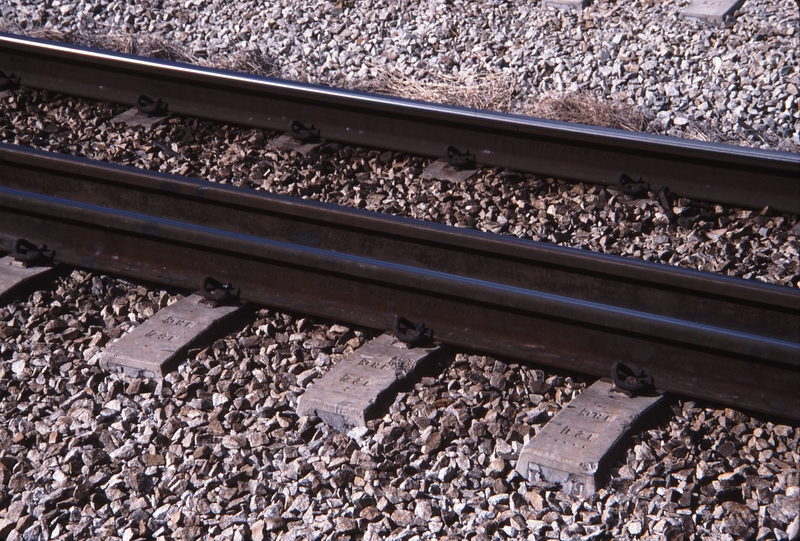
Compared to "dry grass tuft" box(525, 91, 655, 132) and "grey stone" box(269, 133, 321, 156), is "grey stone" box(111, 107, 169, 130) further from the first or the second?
"dry grass tuft" box(525, 91, 655, 132)

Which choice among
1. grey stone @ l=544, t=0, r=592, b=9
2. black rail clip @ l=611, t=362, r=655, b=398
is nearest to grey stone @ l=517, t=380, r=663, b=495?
black rail clip @ l=611, t=362, r=655, b=398

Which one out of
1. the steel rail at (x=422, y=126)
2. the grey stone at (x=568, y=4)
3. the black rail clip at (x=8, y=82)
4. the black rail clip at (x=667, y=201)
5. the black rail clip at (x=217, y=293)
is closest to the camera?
the black rail clip at (x=217, y=293)

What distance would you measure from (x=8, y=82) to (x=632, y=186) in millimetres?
4232

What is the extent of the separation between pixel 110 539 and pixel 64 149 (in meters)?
3.31

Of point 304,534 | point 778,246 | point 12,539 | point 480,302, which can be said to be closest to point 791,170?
point 778,246

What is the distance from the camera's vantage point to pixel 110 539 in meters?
2.88

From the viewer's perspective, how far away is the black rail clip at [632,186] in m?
4.85

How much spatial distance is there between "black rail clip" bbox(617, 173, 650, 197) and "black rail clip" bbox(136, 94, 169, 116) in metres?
2.92

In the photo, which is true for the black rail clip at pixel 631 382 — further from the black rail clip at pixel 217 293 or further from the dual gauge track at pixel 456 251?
the black rail clip at pixel 217 293

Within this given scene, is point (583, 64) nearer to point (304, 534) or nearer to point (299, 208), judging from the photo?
point (299, 208)

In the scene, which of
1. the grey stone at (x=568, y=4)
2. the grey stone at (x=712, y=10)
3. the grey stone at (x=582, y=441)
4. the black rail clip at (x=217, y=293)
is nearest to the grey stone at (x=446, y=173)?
the black rail clip at (x=217, y=293)

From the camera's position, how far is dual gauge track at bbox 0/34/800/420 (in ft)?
11.6

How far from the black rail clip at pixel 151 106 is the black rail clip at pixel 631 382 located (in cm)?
368

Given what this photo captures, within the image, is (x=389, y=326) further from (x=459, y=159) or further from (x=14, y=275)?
(x=14, y=275)
